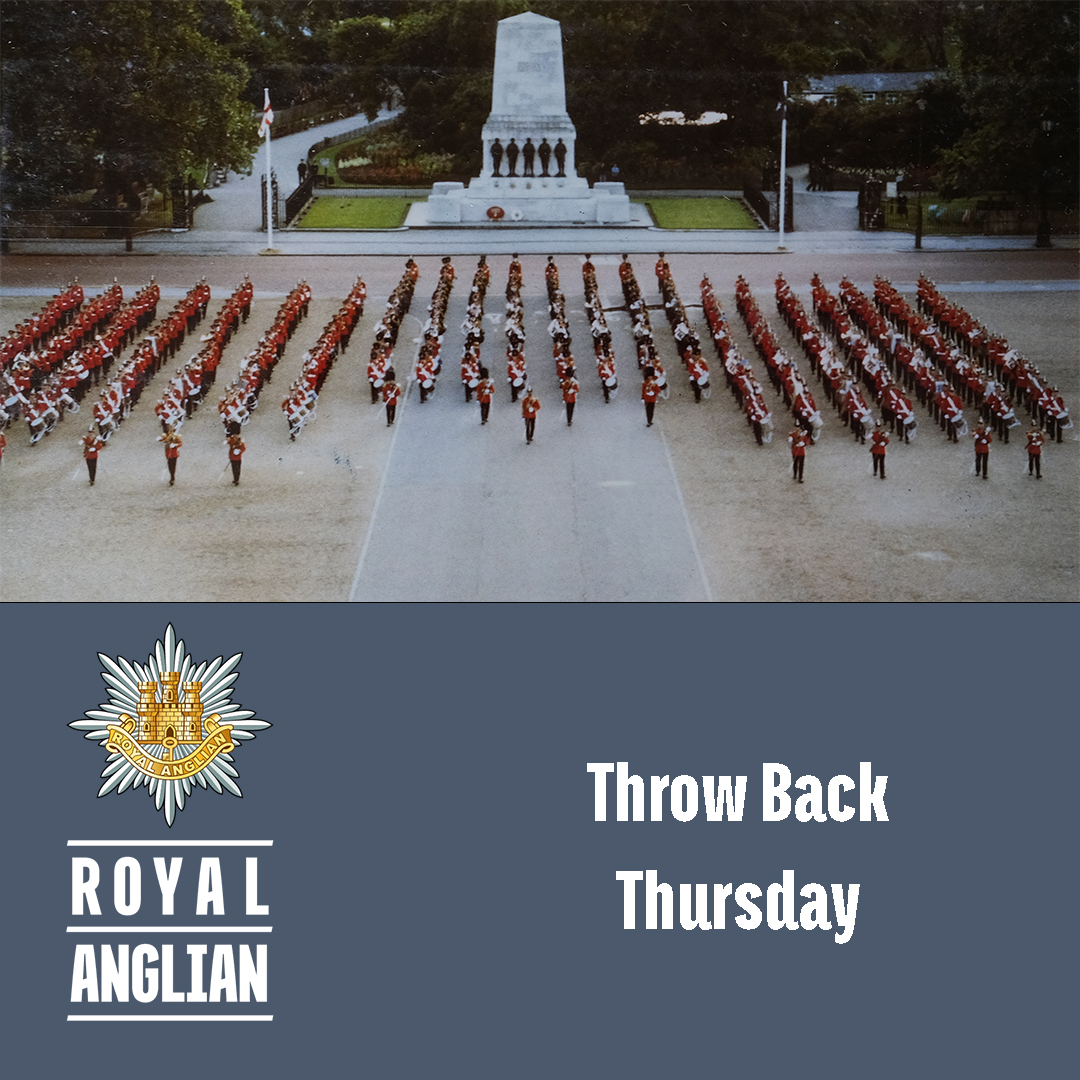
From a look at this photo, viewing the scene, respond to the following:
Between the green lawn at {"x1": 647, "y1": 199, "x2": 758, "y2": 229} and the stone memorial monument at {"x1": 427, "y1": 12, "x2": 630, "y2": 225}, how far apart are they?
1.18 metres

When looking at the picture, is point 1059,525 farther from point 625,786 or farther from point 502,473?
point 625,786

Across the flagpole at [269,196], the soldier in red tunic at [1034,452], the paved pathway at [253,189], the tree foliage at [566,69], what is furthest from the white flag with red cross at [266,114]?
the soldier in red tunic at [1034,452]

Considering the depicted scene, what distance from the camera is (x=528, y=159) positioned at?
47.9 meters

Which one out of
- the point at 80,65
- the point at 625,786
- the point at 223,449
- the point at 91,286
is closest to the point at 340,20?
the point at 80,65

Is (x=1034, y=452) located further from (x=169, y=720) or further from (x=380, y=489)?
(x=169, y=720)

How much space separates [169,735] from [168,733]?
2cm

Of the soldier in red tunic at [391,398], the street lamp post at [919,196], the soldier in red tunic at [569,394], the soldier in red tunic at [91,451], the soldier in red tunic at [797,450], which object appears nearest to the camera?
the soldier in red tunic at [797,450]

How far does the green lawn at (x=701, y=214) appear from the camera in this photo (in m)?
47.9

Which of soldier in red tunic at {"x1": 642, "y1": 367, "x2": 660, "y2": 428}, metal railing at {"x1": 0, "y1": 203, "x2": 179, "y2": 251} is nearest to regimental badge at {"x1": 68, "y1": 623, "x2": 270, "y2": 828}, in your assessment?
soldier in red tunic at {"x1": 642, "y1": 367, "x2": 660, "y2": 428}

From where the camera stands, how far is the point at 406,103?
149 ft

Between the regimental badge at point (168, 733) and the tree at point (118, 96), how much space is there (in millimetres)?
21445

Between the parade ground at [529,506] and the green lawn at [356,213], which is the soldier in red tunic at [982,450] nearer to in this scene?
the parade ground at [529,506]

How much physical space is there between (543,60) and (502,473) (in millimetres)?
23668

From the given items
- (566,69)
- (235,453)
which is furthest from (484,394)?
(566,69)
